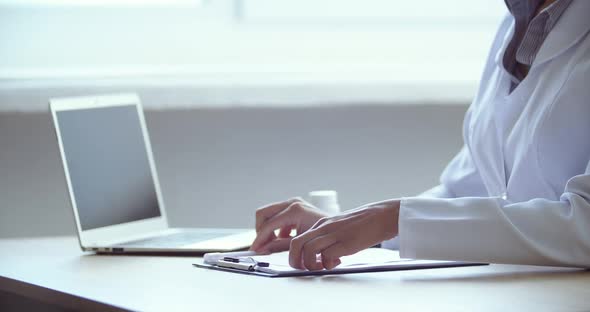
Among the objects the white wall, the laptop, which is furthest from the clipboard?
the white wall

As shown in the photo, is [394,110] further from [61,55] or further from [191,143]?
[61,55]

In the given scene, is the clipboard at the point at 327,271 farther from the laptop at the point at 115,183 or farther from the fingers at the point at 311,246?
the laptop at the point at 115,183

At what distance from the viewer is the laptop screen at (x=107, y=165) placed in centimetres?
166

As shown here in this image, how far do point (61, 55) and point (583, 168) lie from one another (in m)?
1.31

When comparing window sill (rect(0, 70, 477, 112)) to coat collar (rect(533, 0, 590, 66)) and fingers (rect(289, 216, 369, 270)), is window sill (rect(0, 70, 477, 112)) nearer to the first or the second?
coat collar (rect(533, 0, 590, 66))

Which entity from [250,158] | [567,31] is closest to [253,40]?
[250,158]

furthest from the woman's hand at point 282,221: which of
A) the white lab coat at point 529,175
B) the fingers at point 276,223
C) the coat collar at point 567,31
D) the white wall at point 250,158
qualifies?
the white wall at point 250,158

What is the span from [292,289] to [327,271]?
0.43 ft

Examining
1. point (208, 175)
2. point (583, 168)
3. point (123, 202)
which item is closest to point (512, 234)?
point (583, 168)

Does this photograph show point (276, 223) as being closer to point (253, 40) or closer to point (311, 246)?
point (311, 246)

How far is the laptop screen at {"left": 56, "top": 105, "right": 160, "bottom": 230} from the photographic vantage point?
1656 millimetres

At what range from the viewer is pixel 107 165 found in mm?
1716

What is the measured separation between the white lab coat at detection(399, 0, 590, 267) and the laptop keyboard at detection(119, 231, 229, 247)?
0.45 m

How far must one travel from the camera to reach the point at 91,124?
5.61ft
